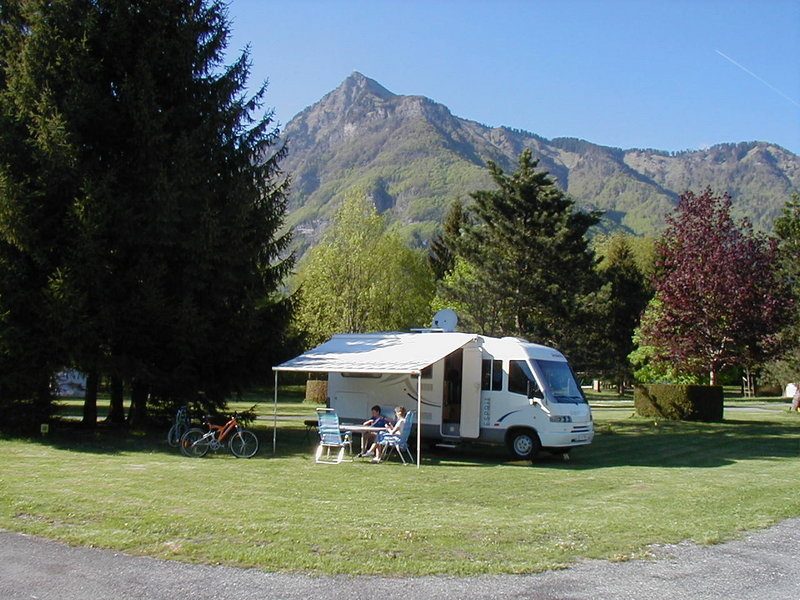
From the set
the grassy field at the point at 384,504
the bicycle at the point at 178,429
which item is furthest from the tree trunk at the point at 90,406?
the bicycle at the point at 178,429

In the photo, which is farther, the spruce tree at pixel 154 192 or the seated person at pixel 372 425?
the spruce tree at pixel 154 192

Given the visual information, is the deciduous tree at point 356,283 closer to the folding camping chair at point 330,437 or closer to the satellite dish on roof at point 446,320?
the satellite dish on roof at point 446,320

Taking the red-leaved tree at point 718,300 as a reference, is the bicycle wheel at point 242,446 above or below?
below

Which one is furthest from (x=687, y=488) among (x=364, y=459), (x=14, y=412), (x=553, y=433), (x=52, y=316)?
(x=14, y=412)

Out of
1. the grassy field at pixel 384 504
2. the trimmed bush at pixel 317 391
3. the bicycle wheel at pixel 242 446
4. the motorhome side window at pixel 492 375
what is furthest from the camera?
the trimmed bush at pixel 317 391

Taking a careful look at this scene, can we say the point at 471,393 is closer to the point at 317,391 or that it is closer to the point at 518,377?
the point at 518,377

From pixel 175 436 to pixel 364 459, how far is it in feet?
15.7

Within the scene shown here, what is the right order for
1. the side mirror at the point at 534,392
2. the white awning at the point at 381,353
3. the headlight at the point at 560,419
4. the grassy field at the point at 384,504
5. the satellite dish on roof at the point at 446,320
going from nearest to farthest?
1. the grassy field at the point at 384,504
2. the white awning at the point at 381,353
3. the headlight at the point at 560,419
4. the side mirror at the point at 534,392
5. the satellite dish on roof at the point at 446,320

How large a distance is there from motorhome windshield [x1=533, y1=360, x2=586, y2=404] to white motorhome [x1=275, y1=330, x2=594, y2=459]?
3 centimetres

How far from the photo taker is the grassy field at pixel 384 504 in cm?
801

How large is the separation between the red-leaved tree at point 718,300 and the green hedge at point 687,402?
1.73m

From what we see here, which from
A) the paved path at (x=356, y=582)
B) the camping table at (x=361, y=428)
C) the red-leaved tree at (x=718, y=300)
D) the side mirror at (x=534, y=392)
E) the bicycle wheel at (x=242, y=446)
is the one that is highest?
the red-leaved tree at (x=718, y=300)

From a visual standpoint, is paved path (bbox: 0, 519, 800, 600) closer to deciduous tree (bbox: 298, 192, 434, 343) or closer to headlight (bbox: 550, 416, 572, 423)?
headlight (bbox: 550, 416, 572, 423)

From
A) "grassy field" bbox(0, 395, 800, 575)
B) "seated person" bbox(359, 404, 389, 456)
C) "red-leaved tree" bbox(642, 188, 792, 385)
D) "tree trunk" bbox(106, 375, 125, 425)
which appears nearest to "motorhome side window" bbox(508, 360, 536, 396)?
"grassy field" bbox(0, 395, 800, 575)
